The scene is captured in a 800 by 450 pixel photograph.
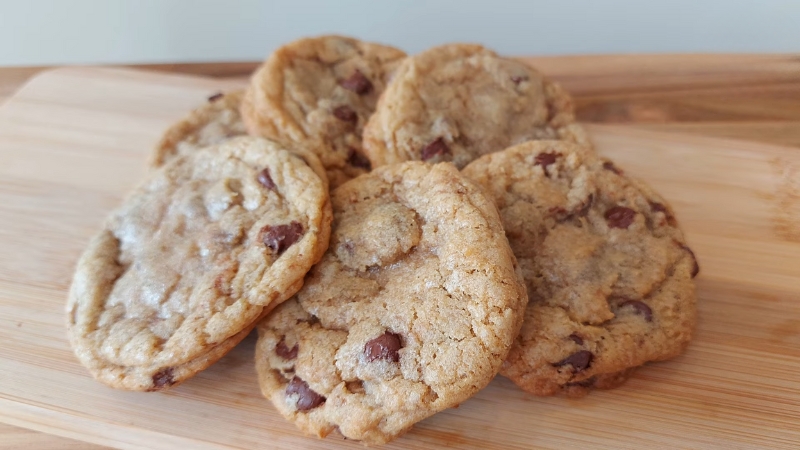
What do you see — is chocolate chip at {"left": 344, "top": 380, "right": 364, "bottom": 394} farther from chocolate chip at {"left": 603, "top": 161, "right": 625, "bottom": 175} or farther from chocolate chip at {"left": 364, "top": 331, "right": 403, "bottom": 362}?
chocolate chip at {"left": 603, "top": 161, "right": 625, "bottom": 175}

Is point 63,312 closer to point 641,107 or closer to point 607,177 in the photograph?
point 607,177

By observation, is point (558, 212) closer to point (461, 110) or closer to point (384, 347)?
point (461, 110)

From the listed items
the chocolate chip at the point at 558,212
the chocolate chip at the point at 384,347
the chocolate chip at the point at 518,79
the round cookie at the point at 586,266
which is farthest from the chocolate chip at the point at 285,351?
the chocolate chip at the point at 518,79

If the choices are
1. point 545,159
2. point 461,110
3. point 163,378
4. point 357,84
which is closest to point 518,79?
point 461,110

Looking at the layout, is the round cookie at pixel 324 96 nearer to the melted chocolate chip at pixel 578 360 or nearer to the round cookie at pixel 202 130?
the round cookie at pixel 202 130

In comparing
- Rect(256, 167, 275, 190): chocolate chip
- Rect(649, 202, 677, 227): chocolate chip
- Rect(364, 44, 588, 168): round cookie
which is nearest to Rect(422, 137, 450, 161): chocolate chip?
Rect(364, 44, 588, 168): round cookie

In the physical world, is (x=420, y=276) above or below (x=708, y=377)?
above

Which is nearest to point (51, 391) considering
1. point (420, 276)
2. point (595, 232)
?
point (420, 276)
